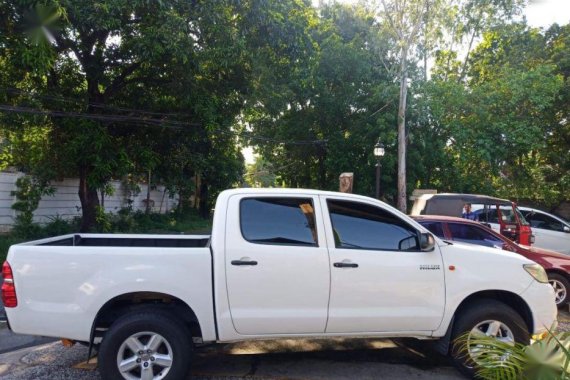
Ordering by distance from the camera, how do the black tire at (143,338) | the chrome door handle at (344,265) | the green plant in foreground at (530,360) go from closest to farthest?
the green plant in foreground at (530,360)
the black tire at (143,338)
the chrome door handle at (344,265)

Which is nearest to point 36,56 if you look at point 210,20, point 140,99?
point 210,20

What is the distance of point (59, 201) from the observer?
1505 cm

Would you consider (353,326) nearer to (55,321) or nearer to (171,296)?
(171,296)

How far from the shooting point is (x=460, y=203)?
10.9 m

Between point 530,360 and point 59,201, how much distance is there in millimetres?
15497

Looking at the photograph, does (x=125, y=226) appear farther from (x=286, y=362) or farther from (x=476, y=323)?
(x=476, y=323)

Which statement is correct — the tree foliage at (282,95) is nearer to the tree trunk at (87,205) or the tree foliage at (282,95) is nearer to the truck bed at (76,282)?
the tree trunk at (87,205)

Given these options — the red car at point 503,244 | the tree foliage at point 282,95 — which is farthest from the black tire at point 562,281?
the tree foliage at point 282,95

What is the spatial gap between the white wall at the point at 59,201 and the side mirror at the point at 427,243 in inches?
482

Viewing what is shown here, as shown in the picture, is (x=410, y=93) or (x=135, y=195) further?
(x=410, y=93)

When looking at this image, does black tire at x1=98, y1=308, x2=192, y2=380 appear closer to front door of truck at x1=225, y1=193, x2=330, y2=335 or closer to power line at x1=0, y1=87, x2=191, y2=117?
front door of truck at x1=225, y1=193, x2=330, y2=335

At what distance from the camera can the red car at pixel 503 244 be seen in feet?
25.5

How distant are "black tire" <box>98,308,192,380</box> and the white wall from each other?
10.7 m

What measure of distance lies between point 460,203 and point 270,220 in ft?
25.6
